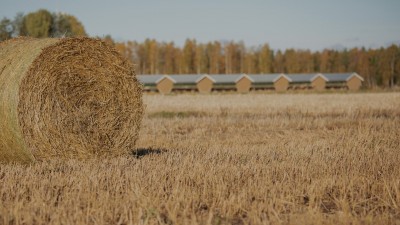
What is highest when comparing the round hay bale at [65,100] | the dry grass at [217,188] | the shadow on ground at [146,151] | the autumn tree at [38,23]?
the autumn tree at [38,23]

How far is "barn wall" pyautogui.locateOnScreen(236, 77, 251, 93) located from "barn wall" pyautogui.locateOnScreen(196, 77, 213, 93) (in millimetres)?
4151

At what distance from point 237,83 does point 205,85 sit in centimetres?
494

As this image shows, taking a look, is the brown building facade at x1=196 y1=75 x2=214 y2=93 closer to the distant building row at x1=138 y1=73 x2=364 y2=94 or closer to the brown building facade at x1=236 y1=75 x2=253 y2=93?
the distant building row at x1=138 y1=73 x2=364 y2=94

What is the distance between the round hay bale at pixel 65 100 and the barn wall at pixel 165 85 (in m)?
69.2

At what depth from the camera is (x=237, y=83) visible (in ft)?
266

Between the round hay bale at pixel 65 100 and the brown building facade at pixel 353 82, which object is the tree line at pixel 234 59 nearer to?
the brown building facade at pixel 353 82

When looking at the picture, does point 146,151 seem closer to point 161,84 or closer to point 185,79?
point 161,84

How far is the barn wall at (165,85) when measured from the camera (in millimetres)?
79375

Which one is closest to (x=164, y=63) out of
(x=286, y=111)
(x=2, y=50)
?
(x=286, y=111)

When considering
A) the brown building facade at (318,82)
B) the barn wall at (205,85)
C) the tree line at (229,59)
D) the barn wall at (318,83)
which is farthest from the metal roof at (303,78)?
the tree line at (229,59)

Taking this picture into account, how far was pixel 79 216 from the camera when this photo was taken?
18.8 feet

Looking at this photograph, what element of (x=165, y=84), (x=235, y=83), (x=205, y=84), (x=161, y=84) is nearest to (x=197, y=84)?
(x=205, y=84)

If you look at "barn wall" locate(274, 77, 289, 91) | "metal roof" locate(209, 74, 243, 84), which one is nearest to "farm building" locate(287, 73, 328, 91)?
"barn wall" locate(274, 77, 289, 91)

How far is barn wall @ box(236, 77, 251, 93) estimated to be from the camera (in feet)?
265
